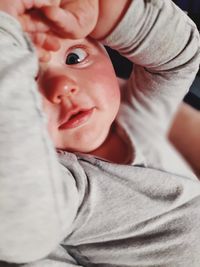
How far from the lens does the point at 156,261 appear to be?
70cm

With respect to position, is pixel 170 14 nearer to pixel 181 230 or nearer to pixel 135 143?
pixel 135 143

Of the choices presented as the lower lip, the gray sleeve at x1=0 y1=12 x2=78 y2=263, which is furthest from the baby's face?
the gray sleeve at x1=0 y1=12 x2=78 y2=263

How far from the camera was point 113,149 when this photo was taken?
0.78m

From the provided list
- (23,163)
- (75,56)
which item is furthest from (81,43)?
(23,163)

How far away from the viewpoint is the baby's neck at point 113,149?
76 cm

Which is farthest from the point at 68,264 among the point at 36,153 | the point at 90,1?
the point at 90,1

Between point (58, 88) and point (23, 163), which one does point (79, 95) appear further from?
point (23, 163)

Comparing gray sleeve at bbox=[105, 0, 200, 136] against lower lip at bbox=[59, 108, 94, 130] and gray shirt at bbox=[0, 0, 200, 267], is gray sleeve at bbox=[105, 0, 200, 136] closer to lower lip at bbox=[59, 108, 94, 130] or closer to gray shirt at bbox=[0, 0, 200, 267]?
gray shirt at bbox=[0, 0, 200, 267]

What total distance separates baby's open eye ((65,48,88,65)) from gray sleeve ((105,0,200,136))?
43mm

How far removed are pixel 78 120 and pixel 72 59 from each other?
0.09 metres

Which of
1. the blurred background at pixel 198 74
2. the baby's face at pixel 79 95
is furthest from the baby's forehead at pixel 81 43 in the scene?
the blurred background at pixel 198 74

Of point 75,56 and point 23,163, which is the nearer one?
point 23,163

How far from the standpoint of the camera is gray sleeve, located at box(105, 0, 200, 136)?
2.38 feet

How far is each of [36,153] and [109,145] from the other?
26 cm
